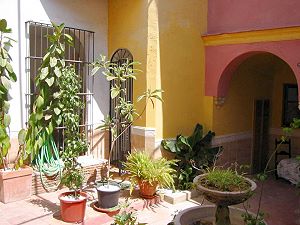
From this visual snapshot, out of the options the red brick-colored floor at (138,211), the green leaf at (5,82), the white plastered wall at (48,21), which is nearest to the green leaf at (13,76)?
the green leaf at (5,82)

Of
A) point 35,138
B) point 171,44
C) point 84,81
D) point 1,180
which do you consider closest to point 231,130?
point 171,44

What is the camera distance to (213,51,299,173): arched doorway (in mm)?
8734

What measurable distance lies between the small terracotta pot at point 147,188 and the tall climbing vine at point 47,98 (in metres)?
2.00

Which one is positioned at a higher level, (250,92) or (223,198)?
(250,92)

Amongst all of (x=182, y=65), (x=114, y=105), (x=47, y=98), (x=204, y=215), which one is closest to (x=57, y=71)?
(x=47, y=98)

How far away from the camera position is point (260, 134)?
996 cm

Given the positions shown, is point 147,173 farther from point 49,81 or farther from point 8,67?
point 8,67

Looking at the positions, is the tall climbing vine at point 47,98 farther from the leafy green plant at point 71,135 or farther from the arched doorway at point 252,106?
the arched doorway at point 252,106

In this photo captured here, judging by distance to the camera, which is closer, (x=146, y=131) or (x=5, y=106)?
(x=5, y=106)

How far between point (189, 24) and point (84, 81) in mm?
2791

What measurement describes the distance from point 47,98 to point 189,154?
3201mm

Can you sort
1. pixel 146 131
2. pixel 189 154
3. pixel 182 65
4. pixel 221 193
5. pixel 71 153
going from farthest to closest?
pixel 182 65 → pixel 189 154 → pixel 146 131 → pixel 71 153 → pixel 221 193

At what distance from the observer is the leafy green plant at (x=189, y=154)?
7.45 m

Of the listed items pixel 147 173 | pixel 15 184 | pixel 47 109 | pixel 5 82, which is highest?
pixel 5 82
